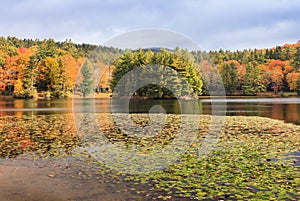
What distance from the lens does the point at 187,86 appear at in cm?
5831

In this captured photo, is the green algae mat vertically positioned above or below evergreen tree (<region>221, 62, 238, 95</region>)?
below

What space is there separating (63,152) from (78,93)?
59876mm

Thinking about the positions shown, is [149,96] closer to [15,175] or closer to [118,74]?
[118,74]

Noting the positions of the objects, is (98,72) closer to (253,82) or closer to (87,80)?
(87,80)

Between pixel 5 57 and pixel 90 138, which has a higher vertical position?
pixel 5 57

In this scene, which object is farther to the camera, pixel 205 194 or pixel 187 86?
pixel 187 86

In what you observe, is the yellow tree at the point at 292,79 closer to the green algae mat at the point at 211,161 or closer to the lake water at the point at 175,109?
the lake water at the point at 175,109

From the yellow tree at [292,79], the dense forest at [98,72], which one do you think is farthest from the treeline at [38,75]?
Answer: the yellow tree at [292,79]

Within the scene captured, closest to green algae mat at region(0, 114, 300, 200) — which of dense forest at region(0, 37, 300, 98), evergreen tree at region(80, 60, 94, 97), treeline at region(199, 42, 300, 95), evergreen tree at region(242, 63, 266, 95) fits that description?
dense forest at region(0, 37, 300, 98)

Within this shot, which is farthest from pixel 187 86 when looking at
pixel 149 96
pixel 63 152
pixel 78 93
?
pixel 63 152

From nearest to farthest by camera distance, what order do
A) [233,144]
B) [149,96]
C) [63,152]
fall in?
[63,152] < [233,144] < [149,96]

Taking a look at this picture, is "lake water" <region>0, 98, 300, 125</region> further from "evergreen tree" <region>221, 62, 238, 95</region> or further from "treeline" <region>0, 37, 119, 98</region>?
"evergreen tree" <region>221, 62, 238, 95</region>

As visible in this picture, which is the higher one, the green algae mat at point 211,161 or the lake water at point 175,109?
the lake water at point 175,109

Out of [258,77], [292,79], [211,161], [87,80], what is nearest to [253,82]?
[258,77]
